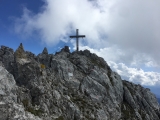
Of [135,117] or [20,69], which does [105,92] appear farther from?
[20,69]

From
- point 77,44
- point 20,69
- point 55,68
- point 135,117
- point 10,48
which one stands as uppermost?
point 77,44

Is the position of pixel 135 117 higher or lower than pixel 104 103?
lower

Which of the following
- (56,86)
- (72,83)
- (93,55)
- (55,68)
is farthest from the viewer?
(93,55)

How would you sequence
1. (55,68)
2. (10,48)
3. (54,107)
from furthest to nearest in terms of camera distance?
(10,48), (55,68), (54,107)

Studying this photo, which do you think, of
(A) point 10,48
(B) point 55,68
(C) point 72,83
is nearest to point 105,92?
(C) point 72,83

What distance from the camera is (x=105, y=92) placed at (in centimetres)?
6488

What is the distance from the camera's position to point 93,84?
6412 cm

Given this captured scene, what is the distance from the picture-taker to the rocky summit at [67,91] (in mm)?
38094

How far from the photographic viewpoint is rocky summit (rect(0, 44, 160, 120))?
38094 mm

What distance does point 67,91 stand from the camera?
5478 centimetres

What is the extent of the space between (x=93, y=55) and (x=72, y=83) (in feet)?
92.1

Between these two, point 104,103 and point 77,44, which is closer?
point 104,103

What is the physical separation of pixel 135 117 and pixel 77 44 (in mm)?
44189

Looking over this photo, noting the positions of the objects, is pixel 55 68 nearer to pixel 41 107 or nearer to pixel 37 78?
pixel 37 78
